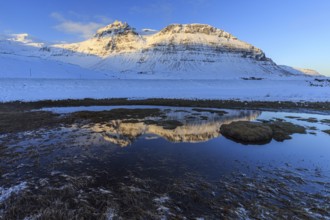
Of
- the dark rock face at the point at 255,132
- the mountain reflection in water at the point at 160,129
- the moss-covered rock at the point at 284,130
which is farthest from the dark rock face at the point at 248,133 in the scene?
the mountain reflection in water at the point at 160,129

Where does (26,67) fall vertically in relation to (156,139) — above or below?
above

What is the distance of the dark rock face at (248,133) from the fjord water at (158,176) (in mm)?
1098

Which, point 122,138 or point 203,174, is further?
point 122,138

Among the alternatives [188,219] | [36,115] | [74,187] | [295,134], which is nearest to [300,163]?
[295,134]

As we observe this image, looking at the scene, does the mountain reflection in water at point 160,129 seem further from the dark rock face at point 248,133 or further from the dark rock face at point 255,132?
the dark rock face at point 255,132

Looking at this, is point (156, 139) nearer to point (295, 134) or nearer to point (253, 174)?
point (253, 174)

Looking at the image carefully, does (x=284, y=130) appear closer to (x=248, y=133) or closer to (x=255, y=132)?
(x=255, y=132)

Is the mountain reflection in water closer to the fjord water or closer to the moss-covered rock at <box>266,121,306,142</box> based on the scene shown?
the fjord water

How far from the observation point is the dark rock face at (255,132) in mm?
18281

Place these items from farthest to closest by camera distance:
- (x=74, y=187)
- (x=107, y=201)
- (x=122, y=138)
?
(x=122, y=138) < (x=74, y=187) < (x=107, y=201)

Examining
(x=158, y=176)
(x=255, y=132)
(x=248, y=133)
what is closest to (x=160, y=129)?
(x=248, y=133)

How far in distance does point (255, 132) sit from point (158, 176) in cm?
1075

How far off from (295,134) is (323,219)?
13660 millimetres

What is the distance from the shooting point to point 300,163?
13352mm
